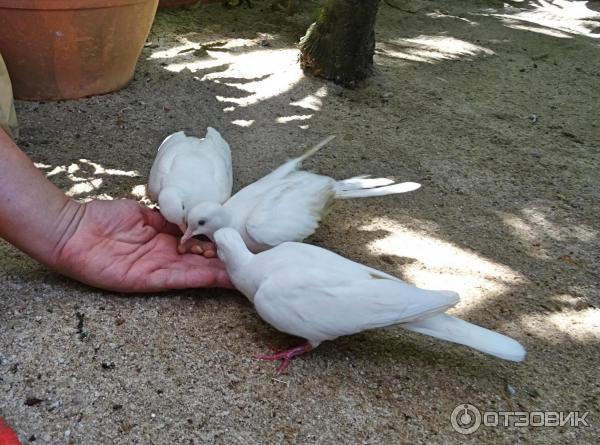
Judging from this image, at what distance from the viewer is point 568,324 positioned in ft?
6.47

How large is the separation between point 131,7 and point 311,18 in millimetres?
2084

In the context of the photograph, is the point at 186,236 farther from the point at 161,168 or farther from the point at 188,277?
the point at 161,168

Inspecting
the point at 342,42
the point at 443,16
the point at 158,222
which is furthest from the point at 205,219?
the point at 443,16

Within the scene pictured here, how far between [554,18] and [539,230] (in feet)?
13.6

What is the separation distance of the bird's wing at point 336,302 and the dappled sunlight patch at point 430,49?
3067 mm

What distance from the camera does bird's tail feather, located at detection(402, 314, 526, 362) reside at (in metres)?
1.60

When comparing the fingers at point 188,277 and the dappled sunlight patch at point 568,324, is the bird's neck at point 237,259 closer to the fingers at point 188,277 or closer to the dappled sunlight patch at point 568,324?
the fingers at point 188,277

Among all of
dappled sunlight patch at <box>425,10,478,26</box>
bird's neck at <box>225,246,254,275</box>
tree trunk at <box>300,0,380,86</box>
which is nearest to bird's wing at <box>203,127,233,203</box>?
bird's neck at <box>225,246,254,275</box>

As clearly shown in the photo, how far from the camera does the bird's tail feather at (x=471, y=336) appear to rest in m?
1.60

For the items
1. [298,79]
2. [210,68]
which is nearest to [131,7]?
[210,68]

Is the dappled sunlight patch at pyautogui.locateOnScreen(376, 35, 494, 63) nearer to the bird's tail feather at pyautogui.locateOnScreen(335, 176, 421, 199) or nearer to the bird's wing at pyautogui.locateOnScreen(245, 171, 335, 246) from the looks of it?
the bird's tail feather at pyautogui.locateOnScreen(335, 176, 421, 199)

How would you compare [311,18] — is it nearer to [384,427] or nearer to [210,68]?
[210,68]

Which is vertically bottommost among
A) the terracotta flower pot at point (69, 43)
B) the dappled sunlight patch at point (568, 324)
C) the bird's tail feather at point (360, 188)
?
the dappled sunlight patch at point (568, 324)

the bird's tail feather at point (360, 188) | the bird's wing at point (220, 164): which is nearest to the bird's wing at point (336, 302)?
the bird's tail feather at point (360, 188)
